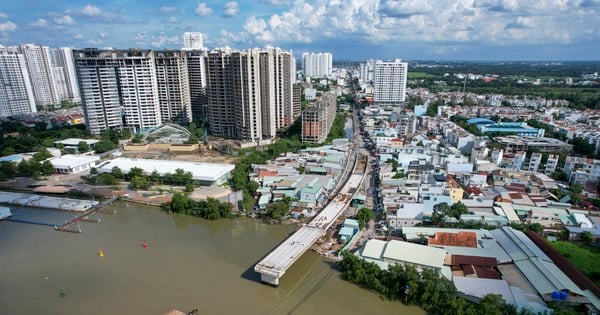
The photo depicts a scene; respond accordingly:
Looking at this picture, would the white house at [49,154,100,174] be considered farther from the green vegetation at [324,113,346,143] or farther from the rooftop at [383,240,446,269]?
the rooftop at [383,240,446,269]

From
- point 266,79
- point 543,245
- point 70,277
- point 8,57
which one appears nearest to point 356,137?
point 266,79

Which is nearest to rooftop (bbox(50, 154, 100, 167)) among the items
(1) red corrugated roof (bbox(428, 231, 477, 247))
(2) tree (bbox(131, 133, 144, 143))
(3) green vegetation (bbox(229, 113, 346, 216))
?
(2) tree (bbox(131, 133, 144, 143))

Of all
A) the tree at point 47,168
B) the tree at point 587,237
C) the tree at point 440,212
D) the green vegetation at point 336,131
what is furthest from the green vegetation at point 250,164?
the tree at point 587,237

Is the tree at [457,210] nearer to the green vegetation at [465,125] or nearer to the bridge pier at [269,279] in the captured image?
the bridge pier at [269,279]

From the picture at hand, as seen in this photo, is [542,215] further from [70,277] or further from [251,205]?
[70,277]

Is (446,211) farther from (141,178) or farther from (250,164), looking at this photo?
(141,178)

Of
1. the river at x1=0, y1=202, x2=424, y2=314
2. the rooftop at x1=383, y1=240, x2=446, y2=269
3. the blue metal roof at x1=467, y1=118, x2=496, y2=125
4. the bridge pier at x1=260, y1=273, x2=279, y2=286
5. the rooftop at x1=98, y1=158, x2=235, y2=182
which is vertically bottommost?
the river at x1=0, y1=202, x2=424, y2=314
